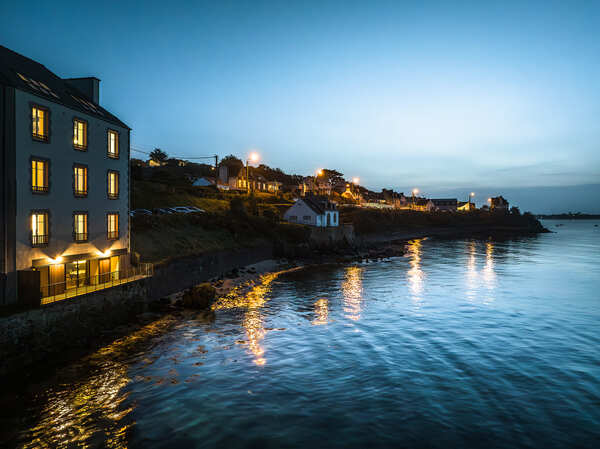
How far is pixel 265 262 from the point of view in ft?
195

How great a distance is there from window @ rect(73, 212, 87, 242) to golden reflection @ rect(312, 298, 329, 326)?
18909 millimetres

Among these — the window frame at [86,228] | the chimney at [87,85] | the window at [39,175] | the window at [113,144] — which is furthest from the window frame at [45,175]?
the chimney at [87,85]

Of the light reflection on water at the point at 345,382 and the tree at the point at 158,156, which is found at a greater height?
the tree at the point at 158,156

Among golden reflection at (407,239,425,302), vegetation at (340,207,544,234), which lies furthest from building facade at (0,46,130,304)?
vegetation at (340,207,544,234)

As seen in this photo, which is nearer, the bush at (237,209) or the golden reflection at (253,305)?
the golden reflection at (253,305)

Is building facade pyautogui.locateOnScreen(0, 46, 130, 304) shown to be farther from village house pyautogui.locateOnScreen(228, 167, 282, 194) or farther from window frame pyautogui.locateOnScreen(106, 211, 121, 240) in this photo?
village house pyautogui.locateOnScreen(228, 167, 282, 194)

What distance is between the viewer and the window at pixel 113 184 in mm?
30859

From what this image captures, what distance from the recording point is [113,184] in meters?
31.4

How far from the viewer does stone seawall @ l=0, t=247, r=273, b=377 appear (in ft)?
64.0

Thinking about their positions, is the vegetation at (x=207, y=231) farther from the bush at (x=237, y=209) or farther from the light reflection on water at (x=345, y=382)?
the light reflection on water at (x=345, y=382)

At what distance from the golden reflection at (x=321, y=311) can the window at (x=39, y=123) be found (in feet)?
77.3

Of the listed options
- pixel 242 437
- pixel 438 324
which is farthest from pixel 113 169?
pixel 438 324

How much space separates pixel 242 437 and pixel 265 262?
44.6 m

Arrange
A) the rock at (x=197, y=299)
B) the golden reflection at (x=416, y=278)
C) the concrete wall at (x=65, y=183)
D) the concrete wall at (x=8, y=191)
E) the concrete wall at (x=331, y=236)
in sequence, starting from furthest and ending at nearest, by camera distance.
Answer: the concrete wall at (x=331, y=236) < the golden reflection at (x=416, y=278) < the rock at (x=197, y=299) < the concrete wall at (x=65, y=183) < the concrete wall at (x=8, y=191)
